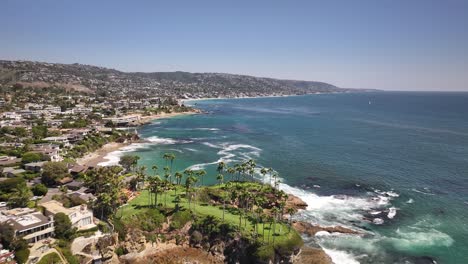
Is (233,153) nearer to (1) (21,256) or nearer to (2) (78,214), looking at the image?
(2) (78,214)

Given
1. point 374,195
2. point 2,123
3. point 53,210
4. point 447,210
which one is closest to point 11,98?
point 2,123

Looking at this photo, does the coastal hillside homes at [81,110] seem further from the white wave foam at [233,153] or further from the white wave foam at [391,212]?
the white wave foam at [391,212]

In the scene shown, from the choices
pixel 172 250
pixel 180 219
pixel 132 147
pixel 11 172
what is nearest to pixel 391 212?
pixel 180 219

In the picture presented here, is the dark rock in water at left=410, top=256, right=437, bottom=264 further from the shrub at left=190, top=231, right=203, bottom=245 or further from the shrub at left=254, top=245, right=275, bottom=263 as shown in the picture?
the shrub at left=190, top=231, right=203, bottom=245

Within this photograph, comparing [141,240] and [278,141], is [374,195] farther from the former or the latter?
[278,141]

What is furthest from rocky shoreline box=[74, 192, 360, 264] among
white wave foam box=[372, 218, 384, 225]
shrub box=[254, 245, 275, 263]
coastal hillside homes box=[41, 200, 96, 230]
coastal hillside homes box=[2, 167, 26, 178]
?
coastal hillside homes box=[2, 167, 26, 178]

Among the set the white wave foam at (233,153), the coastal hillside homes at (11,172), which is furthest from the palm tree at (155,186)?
the coastal hillside homes at (11,172)
